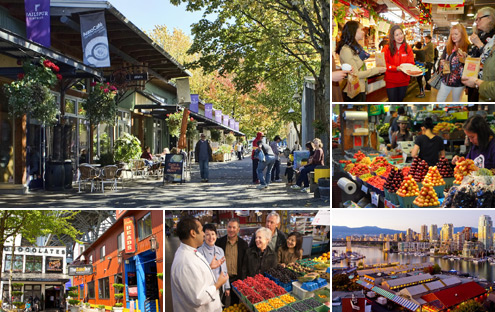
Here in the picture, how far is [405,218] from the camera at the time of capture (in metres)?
6.11

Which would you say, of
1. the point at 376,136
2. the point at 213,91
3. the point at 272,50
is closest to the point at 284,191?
the point at 272,50

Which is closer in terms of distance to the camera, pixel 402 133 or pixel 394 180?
pixel 402 133

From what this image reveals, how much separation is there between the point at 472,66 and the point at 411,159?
3.25 ft

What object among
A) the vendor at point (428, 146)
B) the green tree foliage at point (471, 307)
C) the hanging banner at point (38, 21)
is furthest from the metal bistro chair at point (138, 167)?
the green tree foliage at point (471, 307)

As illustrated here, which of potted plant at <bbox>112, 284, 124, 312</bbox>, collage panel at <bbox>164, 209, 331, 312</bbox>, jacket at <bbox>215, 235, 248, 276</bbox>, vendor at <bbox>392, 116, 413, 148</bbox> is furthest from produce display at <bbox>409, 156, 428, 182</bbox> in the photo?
potted plant at <bbox>112, 284, 124, 312</bbox>

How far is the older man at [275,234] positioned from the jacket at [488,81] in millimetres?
2213

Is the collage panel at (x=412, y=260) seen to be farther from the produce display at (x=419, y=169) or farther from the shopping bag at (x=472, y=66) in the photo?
the shopping bag at (x=472, y=66)

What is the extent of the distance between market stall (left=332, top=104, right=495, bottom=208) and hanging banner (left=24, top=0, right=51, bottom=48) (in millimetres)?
5543

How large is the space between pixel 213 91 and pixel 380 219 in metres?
7.04

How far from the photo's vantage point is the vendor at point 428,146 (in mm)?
5695

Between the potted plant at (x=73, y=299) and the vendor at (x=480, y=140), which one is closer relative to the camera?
the vendor at (x=480, y=140)

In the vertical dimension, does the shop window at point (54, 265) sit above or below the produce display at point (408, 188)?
below

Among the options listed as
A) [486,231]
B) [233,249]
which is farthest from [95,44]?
[486,231]

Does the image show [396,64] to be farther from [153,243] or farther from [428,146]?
[153,243]
